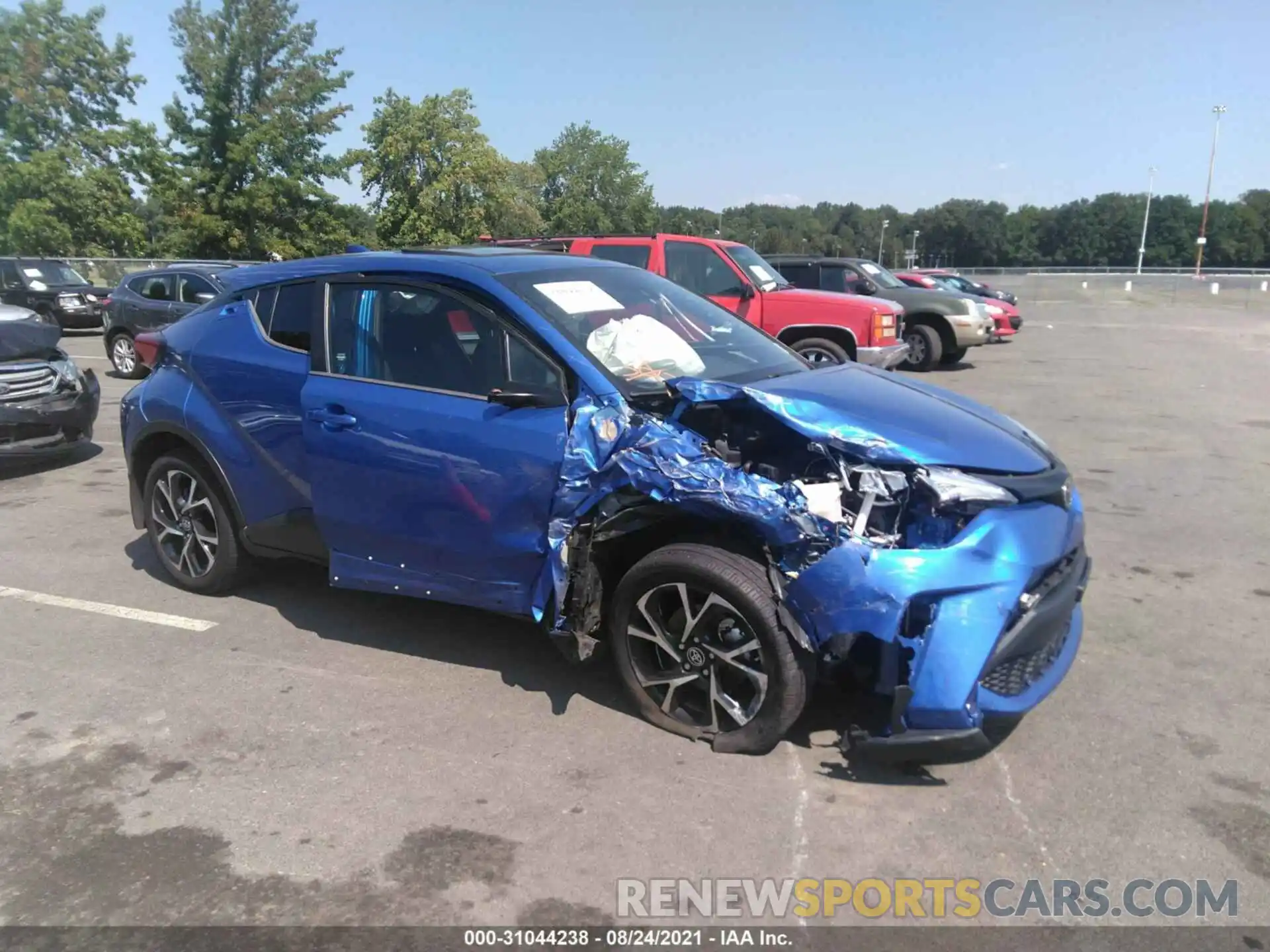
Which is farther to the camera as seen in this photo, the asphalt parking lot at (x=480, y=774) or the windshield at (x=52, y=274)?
the windshield at (x=52, y=274)

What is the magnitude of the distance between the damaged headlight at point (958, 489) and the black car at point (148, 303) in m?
12.6

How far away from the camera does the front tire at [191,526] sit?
499cm

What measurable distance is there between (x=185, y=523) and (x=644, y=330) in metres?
2.93

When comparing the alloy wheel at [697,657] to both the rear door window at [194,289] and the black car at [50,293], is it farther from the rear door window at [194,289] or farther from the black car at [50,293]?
the black car at [50,293]

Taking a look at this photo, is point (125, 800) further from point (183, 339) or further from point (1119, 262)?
point (1119, 262)

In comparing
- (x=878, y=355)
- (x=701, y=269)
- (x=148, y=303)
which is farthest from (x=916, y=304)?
(x=148, y=303)

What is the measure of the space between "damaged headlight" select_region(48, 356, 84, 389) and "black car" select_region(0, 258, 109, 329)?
14454 millimetres

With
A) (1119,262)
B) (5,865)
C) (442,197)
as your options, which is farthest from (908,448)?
(1119,262)

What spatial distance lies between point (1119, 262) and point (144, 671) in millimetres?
124630

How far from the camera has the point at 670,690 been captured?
3.62m

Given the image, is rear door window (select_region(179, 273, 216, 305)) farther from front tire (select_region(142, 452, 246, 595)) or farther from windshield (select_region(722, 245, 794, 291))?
front tire (select_region(142, 452, 246, 595))

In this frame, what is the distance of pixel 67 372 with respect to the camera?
28.0 feet

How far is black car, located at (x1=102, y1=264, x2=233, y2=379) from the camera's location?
13766 mm

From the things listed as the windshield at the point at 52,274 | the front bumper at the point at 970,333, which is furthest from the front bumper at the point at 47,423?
the windshield at the point at 52,274
